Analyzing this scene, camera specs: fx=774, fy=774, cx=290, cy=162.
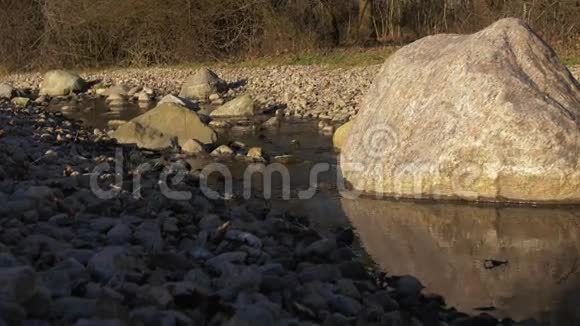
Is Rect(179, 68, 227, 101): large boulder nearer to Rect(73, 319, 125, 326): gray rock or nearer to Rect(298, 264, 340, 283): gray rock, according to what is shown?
Rect(298, 264, 340, 283): gray rock

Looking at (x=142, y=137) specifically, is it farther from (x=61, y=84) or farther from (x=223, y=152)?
(x=61, y=84)

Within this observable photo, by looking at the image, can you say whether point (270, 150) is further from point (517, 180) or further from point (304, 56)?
point (304, 56)

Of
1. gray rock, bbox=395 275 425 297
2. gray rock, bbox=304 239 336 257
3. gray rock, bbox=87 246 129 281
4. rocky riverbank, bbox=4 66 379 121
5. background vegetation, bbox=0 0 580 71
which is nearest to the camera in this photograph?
gray rock, bbox=87 246 129 281

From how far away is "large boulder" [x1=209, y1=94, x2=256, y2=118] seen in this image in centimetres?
1346

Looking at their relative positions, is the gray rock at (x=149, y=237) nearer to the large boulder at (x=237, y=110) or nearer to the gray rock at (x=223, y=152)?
the gray rock at (x=223, y=152)

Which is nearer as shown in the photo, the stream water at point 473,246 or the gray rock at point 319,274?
the gray rock at point 319,274

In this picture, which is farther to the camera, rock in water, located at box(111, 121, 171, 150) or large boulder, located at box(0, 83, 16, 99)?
large boulder, located at box(0, 83, 16, 99)

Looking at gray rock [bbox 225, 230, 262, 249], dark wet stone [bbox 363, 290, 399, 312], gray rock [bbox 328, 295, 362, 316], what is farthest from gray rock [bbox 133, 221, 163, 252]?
dark wet stone [bbox 363, 290, 399, 312]

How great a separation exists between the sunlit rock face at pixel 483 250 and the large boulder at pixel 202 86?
9531 millimetres

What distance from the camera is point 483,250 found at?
19.0 ft

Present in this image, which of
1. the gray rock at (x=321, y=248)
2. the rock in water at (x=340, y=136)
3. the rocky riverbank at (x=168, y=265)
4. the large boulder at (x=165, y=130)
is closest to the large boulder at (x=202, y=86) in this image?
the large boulder at (x=165, y=130)

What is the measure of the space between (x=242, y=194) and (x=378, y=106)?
168 centimetres

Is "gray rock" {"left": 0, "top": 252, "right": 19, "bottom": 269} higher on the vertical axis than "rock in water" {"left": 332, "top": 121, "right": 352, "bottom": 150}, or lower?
lower

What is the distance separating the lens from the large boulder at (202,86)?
16.3m
